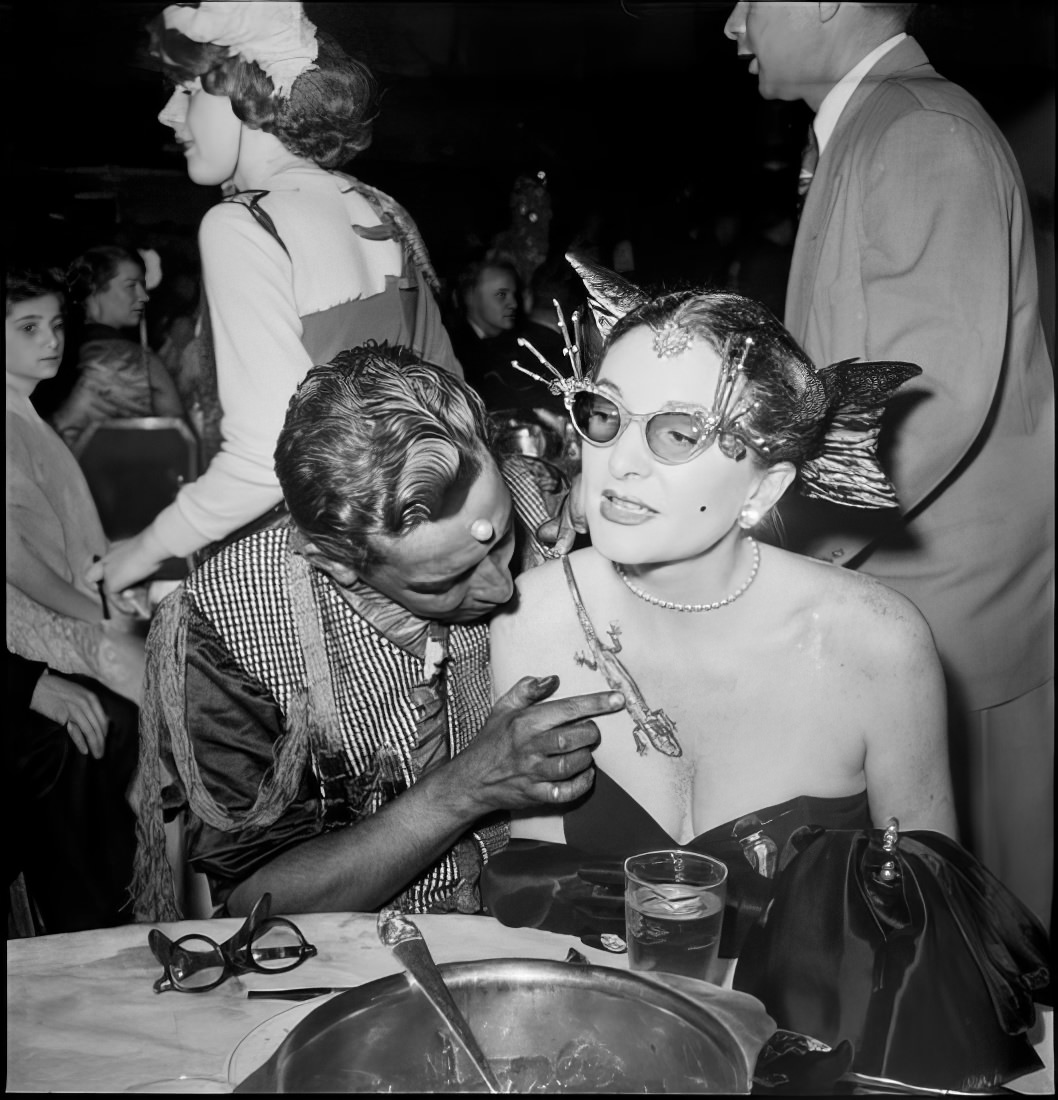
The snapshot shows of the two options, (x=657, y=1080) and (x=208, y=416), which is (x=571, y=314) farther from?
(x=657, y=1080)

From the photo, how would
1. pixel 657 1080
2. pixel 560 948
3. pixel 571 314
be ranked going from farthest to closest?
pixel 571 314
pixel 560 948
pixel 657 1080

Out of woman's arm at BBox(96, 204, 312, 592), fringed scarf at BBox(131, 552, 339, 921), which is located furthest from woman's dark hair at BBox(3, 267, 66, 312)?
fringed scarf at BBox(131, 552, 339, 921)

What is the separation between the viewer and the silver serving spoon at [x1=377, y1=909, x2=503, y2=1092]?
1553mm

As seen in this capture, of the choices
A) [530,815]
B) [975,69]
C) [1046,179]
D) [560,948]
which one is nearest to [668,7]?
[975,69]

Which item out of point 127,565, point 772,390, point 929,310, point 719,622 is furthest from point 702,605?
point 127,565

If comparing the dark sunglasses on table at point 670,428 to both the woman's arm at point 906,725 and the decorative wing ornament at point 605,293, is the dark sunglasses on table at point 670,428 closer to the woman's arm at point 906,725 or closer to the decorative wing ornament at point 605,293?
the decorative wing ornament at point 605,293

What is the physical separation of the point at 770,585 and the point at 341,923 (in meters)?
0.83

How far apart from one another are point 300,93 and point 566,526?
2.61ft

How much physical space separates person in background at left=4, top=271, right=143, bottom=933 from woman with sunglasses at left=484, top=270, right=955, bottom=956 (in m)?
0.65

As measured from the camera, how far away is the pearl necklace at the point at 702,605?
5.92ft

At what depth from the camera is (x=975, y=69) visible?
1.84m

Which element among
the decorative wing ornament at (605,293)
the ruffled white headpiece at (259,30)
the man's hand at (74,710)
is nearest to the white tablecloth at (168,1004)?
the man's hand at (74,710)

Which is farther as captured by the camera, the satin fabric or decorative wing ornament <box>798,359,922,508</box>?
decorative wing ornament <box>798,359,922,508</box>

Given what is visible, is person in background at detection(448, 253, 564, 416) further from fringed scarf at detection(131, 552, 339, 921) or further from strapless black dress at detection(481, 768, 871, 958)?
strapless black dress at detection(481, 768, 871, 958)
